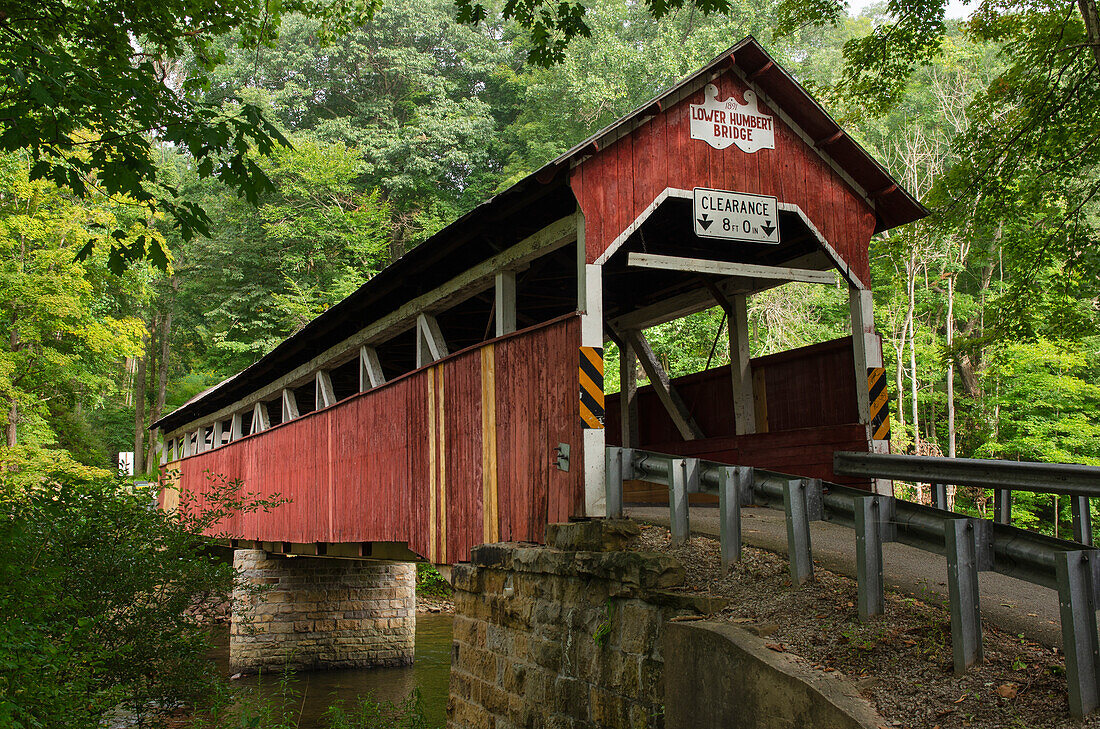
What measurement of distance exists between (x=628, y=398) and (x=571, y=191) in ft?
15.5

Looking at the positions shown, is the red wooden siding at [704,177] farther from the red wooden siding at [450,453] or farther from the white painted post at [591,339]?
the red wooden siding at [450,453]

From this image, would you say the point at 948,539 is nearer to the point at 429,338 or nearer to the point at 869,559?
the point at 869,559

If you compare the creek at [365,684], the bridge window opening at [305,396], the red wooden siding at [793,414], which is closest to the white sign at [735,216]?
the red wooden siding at [793,414]

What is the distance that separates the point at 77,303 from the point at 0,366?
2103 mm

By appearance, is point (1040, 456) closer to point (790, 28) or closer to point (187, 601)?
point (790, 28)

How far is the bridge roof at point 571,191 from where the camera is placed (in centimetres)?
651

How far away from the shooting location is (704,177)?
6914 mm

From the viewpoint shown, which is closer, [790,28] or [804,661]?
[804,661]

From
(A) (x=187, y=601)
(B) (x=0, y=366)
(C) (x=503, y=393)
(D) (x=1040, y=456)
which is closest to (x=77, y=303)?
(B) (x=0, y=366)

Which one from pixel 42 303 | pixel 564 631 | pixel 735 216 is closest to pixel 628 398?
pixel 735 216

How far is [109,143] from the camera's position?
5.22m

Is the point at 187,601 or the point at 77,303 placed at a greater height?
the point at 77,303

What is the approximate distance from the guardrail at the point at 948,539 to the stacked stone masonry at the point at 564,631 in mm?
460

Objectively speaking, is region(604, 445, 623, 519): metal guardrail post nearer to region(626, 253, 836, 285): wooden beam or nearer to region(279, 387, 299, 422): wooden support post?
region(626, 253, 836, 285): wooden beam
